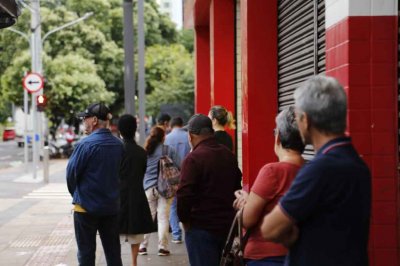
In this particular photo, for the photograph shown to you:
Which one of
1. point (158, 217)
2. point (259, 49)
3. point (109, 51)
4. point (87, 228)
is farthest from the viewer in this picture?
point (109, 51)

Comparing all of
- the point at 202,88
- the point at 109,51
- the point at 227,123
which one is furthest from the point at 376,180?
the point at 109,51

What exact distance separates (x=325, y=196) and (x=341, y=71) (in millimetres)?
2116

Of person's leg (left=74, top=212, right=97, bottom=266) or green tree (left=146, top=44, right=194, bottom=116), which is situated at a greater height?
green tree (left=146, top=44, right=194, bottom=116)

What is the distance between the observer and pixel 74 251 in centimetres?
1006

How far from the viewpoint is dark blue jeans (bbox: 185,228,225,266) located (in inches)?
216

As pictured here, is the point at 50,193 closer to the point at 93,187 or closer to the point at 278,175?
the point at 93,187

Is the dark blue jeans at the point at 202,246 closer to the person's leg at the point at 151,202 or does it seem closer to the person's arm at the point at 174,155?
the person's leg at the point at 151,202

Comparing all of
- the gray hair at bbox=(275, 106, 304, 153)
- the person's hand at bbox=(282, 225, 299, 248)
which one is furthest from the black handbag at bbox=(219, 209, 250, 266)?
the person's hand at bbox=(282, 225, 299, 248)

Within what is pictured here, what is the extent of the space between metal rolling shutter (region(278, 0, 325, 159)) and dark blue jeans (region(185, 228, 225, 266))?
1426mm

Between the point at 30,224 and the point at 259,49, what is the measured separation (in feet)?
21.5

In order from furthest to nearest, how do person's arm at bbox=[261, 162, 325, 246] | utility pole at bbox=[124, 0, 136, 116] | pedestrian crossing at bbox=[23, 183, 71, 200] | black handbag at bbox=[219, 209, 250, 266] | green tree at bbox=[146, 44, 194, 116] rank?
green tree at bbox=[146, 44, 194, 116] < pedestrian crossing at bbox=[23, 183, 71, 200] < utility pole at bbox=[124, 0, 136, 116] < black handbag at bbox=[219, 209, 250, 266] < person's arm at bbox=[261, 162, 325, 246]

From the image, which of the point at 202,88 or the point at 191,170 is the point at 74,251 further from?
the point at 202,88

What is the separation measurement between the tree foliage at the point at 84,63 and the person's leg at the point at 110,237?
107 ft

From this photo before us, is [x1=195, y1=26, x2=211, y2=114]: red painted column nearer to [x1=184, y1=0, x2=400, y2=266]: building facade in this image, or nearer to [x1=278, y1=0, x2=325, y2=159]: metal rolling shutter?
[x1=184, y1=0, x2=400, y2=266]: building facade
